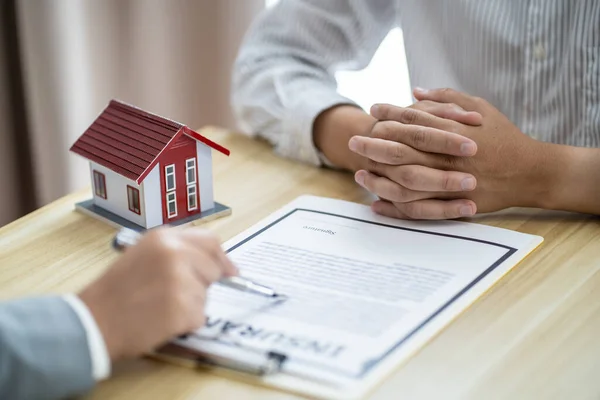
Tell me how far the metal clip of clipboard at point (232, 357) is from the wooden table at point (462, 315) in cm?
1

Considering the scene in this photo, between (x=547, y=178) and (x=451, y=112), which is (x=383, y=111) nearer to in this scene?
(x=451, y=112)

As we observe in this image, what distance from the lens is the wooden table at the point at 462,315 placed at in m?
0.67

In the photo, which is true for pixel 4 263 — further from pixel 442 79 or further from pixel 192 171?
pixel 442 79

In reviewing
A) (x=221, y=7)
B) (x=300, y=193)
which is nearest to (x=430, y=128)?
(x=300, y=193)

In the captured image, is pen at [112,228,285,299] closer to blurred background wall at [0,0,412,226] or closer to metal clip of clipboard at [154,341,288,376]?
metal clip of clipboard at [154,341,288,376]

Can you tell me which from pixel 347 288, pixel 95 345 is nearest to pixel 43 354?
pixel 95 345

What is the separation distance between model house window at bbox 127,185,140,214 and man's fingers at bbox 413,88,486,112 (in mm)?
401

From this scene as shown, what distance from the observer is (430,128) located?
3.23 feet

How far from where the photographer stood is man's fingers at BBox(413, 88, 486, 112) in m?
1.03

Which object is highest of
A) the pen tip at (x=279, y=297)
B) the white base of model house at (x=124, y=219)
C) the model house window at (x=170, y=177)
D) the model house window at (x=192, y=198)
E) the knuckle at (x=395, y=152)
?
the knuckle at (x=395, y=152)

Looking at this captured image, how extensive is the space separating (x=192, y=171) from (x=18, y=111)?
3.55 ft

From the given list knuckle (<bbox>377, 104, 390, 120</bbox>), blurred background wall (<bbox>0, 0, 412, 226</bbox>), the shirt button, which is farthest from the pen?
blurred background wall (<bbox>0, 0, 412, 226</bbox>)

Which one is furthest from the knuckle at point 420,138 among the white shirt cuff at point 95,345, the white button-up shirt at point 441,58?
the white shirt cuff at point 95,345

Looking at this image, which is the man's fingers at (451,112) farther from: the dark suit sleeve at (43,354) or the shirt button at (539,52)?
the dark suit sleeve at (43,354)
